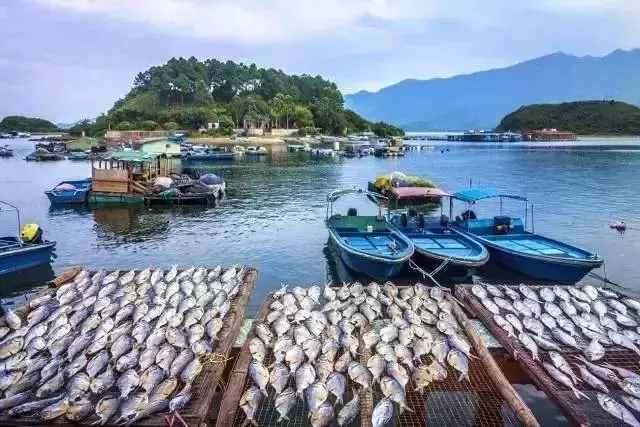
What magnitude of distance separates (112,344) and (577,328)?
8.77 m

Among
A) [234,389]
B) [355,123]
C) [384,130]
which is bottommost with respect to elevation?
[234,389]

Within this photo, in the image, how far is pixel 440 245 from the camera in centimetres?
1950

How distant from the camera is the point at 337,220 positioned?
22312 mm

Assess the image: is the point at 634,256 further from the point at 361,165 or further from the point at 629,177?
the point at 361,165

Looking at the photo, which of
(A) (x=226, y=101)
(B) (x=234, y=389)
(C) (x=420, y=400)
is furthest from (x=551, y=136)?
(B) (x=234, y=389)

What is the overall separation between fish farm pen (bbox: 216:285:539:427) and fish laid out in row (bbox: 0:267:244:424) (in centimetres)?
72

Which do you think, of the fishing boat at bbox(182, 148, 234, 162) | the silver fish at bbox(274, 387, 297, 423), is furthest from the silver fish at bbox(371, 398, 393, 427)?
the fishing boat at bbox(182, 148, 234, 162)

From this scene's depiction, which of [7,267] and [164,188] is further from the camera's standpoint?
[164,188]

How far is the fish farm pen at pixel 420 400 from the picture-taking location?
670 cm

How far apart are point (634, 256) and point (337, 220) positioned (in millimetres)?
15234

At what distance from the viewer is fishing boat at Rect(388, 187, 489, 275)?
17203mm

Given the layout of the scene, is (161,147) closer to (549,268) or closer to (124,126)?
(549,268)

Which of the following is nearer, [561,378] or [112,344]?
[561,378]

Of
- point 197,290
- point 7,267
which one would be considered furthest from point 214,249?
point 197,290
